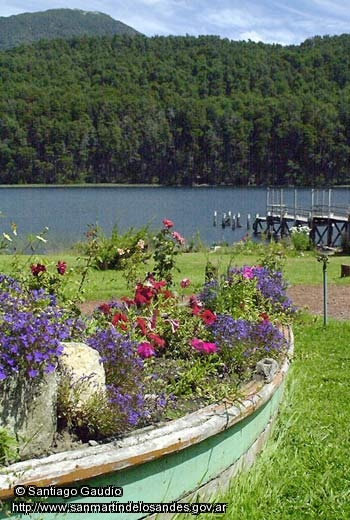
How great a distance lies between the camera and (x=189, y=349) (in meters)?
5.30

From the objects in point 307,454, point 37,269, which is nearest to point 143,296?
point 37,269

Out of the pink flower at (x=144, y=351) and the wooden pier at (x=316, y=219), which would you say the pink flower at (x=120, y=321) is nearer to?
the pink flower at (x=144, y=351)

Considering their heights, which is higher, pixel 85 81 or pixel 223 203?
pixel 85 81

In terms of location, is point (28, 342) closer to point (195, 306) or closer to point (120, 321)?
point (120, 321)

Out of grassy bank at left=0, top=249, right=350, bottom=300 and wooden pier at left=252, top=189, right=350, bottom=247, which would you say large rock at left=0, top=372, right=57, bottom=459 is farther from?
wooden pier at left=252, top=189, right=350, bottom=247

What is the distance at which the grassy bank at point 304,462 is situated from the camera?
4070 mm

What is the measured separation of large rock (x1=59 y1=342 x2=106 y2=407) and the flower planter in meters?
0.36

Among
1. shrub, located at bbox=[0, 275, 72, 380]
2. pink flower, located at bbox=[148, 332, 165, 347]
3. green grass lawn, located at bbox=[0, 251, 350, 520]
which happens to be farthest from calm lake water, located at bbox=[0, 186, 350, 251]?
shrub, located at bbox=[0, 275, 72, 380]

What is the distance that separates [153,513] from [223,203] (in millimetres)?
72408

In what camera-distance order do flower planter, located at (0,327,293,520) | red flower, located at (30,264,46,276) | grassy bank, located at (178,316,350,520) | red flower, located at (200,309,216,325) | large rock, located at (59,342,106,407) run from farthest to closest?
red flower, located at (30,264,46,276) → red flower, located at (200,309,216,325) → grassy bank, located at (178,316,350,520) → large rock, located at (59,342,106,407) → flower planter, located at (0,327,293,520)

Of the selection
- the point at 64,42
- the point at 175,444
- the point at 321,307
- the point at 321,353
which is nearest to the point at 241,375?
the point at 175,444

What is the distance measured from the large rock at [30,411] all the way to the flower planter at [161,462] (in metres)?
0.22

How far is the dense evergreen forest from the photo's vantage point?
114 meters

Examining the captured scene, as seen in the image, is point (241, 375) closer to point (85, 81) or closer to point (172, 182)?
point (172, 182)
